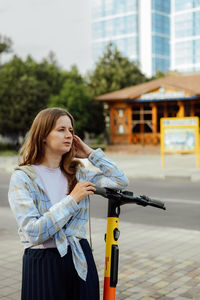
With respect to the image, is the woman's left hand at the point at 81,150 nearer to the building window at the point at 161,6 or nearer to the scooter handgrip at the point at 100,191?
the scooter handgrip at the point at 100,191

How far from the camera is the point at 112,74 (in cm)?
4034

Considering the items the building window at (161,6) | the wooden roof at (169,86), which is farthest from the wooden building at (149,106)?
the building window at (161,6)

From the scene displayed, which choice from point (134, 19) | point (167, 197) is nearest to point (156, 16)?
point (134, 19)

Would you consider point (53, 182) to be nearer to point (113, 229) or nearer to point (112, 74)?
point (113, 229)

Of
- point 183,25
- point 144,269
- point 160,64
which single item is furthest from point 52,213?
point 160,64

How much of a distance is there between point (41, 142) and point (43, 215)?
38 cm

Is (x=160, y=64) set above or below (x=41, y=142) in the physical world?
above

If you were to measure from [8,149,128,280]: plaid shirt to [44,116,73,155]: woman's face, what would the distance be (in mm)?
145

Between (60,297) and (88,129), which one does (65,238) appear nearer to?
(60,297)

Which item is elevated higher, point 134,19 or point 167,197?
point 134,19

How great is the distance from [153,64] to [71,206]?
124 m

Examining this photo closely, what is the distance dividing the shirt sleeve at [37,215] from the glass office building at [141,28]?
396 feet

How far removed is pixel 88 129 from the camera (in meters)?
37.2

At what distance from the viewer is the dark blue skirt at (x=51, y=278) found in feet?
7.07
